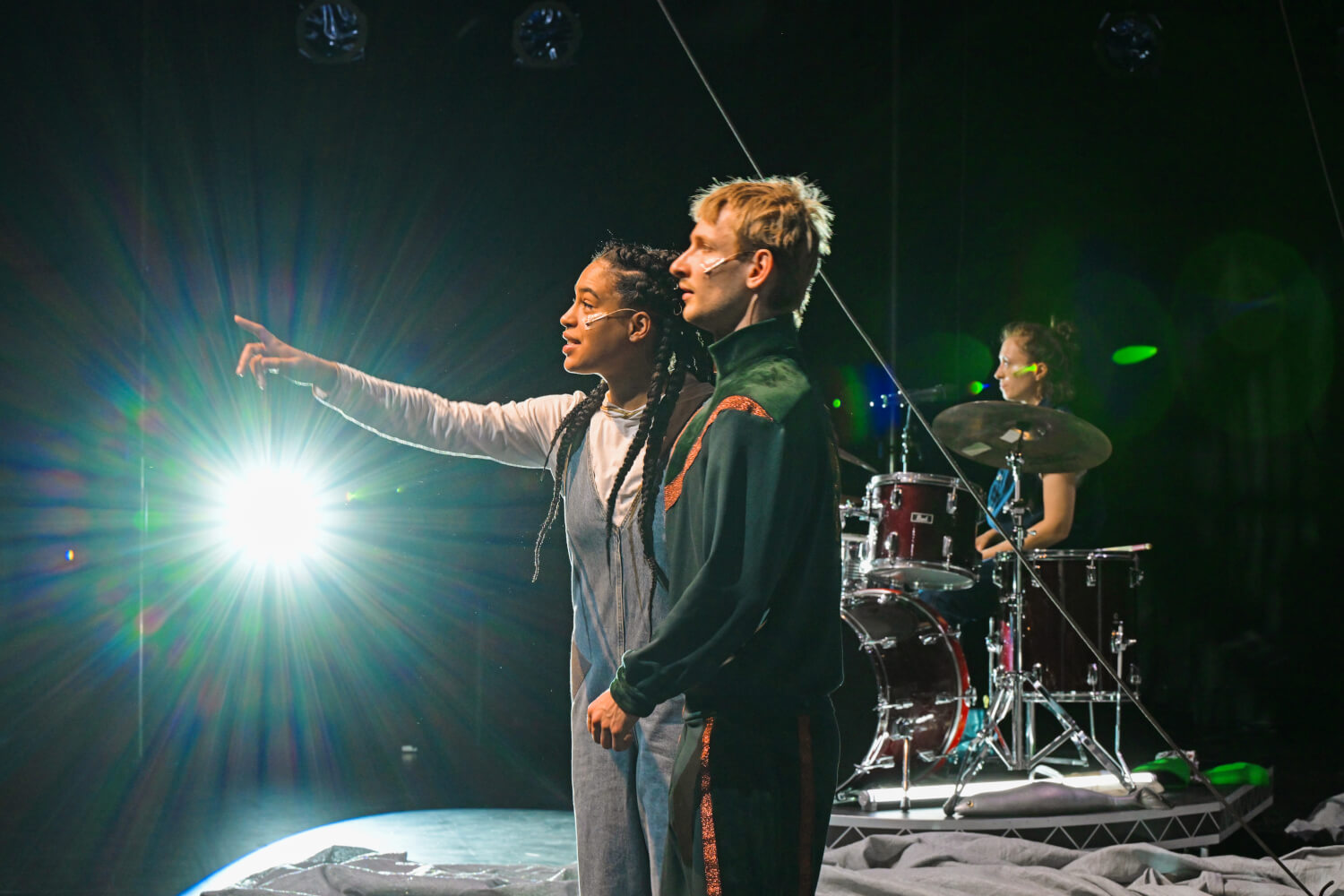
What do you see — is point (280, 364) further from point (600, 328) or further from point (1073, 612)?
point (1073, 612)

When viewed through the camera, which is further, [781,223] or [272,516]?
[272,516]

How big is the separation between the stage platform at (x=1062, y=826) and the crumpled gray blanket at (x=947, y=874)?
128 millimetres

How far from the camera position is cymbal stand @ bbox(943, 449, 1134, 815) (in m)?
4.15

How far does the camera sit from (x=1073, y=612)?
14.5 ft

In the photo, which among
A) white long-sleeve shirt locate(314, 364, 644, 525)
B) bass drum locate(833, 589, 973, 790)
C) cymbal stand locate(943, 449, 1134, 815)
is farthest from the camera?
bass drum locate(833, 589, 973, 790)

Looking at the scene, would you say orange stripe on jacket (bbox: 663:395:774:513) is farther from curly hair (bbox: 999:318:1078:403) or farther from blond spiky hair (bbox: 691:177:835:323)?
curly hair (bbox: 999:318:1078:403)

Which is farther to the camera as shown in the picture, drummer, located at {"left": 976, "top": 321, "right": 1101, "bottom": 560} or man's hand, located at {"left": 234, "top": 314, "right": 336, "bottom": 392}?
drummer, located at {"left": 976, "top": 321, "right": 1101, "bottom": 560}

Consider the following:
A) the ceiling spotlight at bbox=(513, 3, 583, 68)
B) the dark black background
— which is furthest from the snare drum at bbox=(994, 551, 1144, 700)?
the ceiling spotlight at bbox=(513, 3, 583, 68)

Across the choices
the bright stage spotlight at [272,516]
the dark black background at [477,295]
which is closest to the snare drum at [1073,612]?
the dark black background at [477,295]

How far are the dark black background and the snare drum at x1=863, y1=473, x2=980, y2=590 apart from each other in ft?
6.00

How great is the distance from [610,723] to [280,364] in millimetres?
1088

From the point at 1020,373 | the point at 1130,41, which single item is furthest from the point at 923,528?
the point at 1130,41

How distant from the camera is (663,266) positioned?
2.14 meters

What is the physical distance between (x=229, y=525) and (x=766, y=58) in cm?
348
